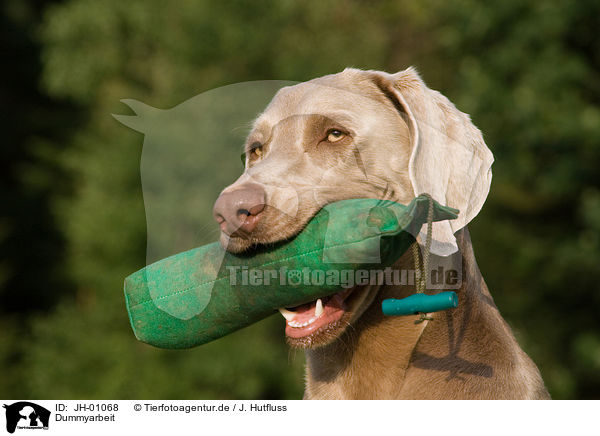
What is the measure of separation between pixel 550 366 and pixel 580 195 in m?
3.31

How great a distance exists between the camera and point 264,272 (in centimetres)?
295

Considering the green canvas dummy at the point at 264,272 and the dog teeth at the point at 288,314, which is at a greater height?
the green canvas dummy at the point at 264,272

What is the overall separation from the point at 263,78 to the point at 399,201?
489 inches

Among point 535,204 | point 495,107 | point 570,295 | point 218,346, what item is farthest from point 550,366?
point 218,346

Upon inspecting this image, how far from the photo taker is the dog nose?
2.84 metres

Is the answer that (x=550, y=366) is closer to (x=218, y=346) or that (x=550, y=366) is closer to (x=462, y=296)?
(x=218, y=346)

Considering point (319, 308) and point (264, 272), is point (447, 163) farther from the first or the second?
point (264, 272)

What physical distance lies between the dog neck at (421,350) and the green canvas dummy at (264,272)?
0.45 metres

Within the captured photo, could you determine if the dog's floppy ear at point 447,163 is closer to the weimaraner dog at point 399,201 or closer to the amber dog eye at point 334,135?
the weimaraner dog at point 399,201

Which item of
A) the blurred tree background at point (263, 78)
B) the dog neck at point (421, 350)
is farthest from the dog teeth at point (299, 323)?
the blurred tree background at point (263, 78)
